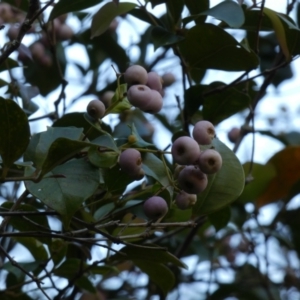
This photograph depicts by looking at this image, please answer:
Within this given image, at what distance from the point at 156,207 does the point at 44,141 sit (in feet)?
0.47

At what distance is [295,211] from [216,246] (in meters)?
0.21

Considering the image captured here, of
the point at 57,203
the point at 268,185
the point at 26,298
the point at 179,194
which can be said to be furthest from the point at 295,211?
the point at 57,203

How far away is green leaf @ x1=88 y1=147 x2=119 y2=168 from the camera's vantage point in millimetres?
706

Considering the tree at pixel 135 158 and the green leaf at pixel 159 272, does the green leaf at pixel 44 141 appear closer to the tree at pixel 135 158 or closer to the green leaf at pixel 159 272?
the tree at pixel 135 158

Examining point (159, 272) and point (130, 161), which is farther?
point (159, 272)

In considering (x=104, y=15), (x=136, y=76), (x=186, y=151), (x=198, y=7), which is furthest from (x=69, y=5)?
(x=186, y=151)

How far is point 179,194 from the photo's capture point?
2.48 feet

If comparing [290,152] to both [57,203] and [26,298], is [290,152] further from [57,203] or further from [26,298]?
[57,203]

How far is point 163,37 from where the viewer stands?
0.97 meters

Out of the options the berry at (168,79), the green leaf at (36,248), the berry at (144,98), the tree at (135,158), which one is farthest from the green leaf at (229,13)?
the berry at (168,79)

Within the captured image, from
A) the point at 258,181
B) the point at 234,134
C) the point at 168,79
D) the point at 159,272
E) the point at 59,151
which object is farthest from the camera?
the point at 168,79

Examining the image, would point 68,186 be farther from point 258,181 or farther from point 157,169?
point 258,181

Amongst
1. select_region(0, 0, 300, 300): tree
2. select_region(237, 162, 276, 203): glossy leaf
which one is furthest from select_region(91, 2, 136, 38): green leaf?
select_region(237, 162, 276, 203): glossy leaf

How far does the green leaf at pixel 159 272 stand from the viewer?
0.98 meters
